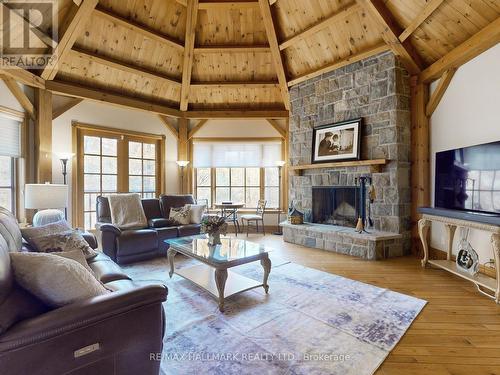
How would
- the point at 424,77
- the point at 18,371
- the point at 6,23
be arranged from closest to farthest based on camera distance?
the point at 18,371 → the point at 6,23 → the point at 424,77

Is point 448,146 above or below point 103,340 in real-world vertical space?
above

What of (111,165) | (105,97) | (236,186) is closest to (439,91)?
(236,186)

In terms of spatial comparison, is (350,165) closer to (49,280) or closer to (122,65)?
(49,280)

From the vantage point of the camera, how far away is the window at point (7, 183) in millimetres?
3801

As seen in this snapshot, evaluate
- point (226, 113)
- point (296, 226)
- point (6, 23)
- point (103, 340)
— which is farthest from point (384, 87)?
point (6, 23)

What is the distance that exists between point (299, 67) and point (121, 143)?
3.92 m

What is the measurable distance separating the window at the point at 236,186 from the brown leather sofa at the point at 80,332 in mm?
5234

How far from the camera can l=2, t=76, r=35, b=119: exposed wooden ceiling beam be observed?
A: 12.5ft

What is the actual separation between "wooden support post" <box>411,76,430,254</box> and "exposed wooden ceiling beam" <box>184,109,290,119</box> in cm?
272

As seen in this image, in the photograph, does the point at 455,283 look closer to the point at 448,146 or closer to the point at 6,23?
the point at 448,146

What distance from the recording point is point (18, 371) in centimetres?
103

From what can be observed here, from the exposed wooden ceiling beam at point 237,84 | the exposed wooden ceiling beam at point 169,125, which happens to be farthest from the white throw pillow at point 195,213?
the exposed wooden ceiling beam at point 237,84

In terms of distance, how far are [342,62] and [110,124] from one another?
4528mm
